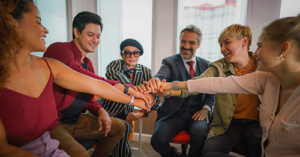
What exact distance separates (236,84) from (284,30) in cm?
58

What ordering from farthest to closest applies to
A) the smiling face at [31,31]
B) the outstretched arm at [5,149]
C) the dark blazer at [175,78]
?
the dark blazer at [175,78] < the smiling face at [31,31] < the outstretched arm at [5,149]

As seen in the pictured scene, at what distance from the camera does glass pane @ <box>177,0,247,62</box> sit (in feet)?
9.41

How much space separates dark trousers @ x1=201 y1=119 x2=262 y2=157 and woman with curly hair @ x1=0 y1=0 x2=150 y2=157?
1347mm

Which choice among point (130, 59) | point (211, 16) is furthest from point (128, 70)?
point (211, 16)

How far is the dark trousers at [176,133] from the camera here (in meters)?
1.78

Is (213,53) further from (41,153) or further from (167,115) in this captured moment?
(41,153)

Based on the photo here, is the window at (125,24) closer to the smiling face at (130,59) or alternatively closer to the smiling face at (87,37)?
the smiling face at (130,59)

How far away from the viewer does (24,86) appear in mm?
974

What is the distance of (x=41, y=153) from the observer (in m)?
1.03

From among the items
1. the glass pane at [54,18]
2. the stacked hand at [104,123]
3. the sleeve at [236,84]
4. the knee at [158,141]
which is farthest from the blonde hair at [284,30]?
the glass pane at [54,18]

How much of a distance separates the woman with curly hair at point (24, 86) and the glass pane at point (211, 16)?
2585 mm

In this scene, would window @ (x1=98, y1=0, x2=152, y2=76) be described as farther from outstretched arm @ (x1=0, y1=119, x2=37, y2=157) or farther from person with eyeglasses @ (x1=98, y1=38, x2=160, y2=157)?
outstretched arm @ (x1=0, y1=119, x2=37, y2=157)

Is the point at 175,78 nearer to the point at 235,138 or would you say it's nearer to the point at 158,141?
the point at 158,141

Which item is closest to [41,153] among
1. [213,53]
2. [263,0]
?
[213,53]
